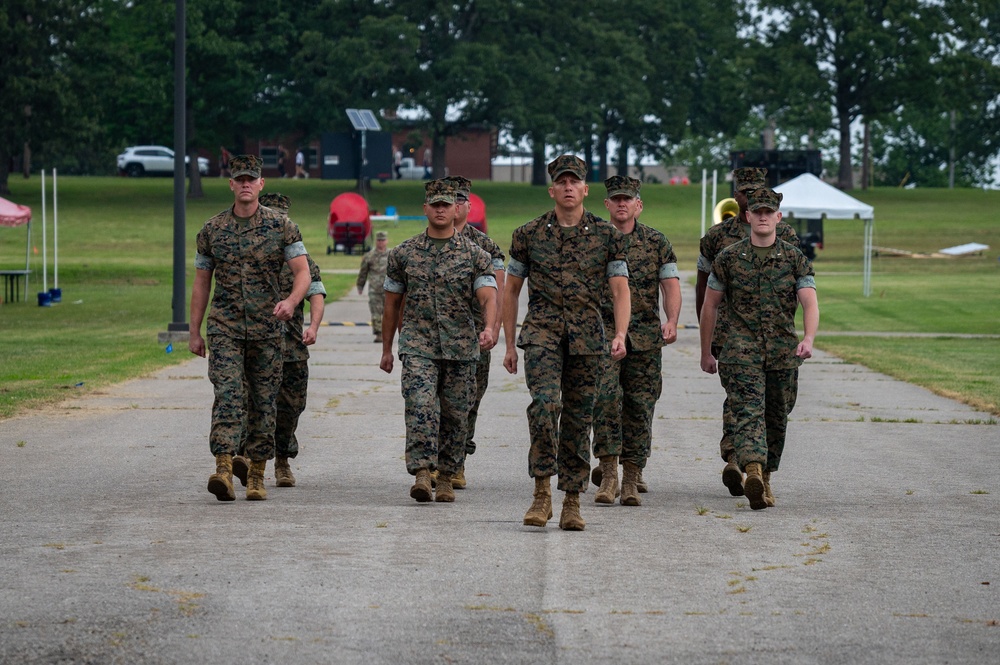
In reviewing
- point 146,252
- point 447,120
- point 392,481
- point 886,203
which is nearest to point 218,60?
point 447,120

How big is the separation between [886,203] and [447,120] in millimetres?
22314

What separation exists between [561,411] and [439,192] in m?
1.73

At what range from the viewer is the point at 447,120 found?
79.0m

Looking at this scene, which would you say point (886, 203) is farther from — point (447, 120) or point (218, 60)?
point (218, 60)

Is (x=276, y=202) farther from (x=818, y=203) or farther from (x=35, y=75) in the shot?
(x=35, y=75)

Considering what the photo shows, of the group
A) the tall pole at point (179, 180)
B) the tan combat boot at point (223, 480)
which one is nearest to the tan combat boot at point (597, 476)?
the tan combat boot at point (223, 480)

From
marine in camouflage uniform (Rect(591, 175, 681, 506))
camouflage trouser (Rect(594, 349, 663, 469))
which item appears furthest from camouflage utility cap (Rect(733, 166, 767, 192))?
camouflage trouser (Rect(594, 349, 663, 469))

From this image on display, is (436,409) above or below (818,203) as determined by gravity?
below

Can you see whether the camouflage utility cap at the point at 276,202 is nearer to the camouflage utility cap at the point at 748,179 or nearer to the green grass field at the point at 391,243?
the camouflage utility cap at the point at 748,179

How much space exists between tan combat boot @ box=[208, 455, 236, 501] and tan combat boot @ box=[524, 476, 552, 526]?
6.24 feet

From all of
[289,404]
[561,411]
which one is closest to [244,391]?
[289,404]

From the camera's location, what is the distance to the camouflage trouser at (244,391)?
10094mm

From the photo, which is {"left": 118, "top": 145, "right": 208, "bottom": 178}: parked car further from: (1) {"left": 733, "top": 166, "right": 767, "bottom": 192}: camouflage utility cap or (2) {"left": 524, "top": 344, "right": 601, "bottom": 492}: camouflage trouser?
(2) {"left": 524, "top": 344, "right": 601, "bottom": 492}: camouflage trouser

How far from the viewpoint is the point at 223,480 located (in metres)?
9.85
